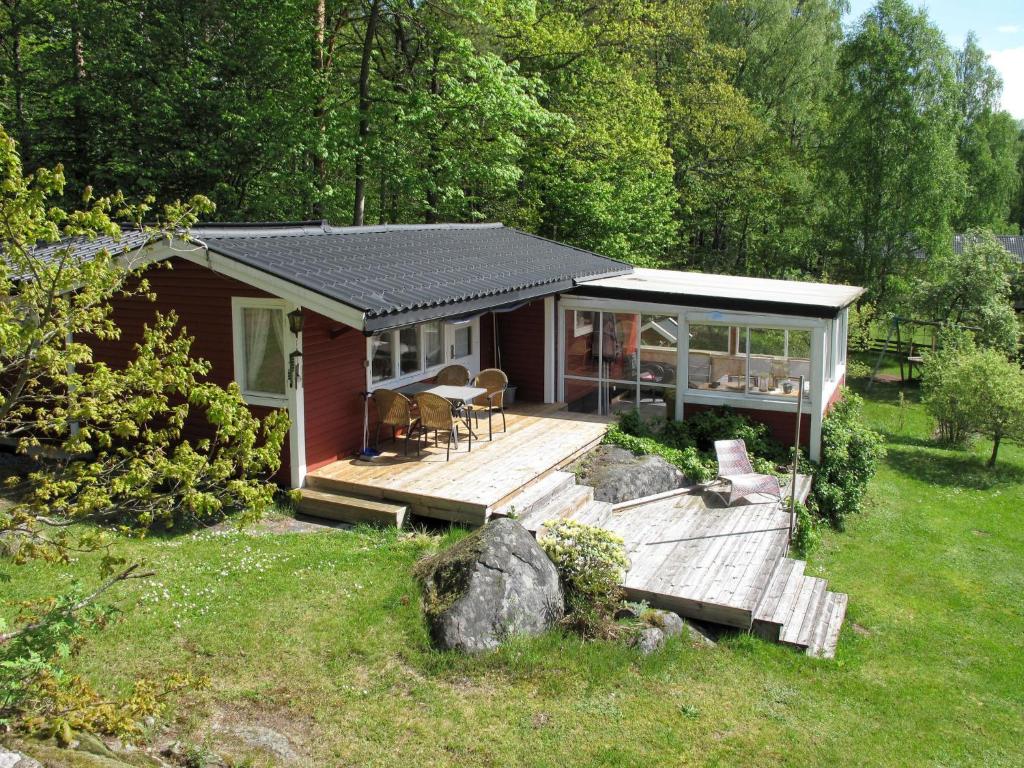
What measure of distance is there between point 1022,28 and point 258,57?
34227 millimetres

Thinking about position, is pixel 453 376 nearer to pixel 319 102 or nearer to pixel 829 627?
pixel 829 627

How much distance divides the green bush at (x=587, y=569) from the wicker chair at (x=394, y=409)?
2.89 metres

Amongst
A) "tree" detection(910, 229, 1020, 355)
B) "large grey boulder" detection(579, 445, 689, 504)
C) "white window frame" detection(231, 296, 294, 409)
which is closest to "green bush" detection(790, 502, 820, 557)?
"large grey boulder" detection(579, 445, 689, 504)

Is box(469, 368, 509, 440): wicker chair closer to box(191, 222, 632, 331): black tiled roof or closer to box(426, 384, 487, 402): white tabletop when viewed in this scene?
box(426, 384, 487, 402): white tabletop

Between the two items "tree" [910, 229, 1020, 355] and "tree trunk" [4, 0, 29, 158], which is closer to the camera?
"tree trunk" [4, 0, 29, 158]

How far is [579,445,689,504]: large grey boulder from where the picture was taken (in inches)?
426

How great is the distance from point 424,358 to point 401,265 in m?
1.65

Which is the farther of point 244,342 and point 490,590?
point 244,342

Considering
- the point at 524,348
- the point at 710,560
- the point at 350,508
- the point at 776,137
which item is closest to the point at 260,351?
the point at 350,508

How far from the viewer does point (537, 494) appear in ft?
32.1

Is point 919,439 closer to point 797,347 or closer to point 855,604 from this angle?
point 797,347

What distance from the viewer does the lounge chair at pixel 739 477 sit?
11016 mm

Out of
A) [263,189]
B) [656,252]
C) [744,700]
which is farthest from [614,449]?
[656,252]

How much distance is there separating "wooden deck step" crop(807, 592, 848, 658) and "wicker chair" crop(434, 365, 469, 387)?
5625 mm
